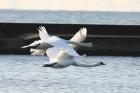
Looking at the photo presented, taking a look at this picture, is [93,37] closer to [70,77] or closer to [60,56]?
[70,77]

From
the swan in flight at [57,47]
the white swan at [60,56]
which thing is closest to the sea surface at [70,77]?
the white swan at [60,56]

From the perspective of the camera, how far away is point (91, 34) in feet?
162

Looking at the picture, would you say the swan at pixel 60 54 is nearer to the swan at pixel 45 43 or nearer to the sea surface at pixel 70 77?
the swan at pixel 45 43

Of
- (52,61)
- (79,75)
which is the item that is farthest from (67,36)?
(52,61)

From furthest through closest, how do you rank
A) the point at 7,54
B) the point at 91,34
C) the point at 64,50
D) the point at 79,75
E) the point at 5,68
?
the point at 91,34
the point at 7,54
the point at 5,68
the point at 79,75
the point at 64,50

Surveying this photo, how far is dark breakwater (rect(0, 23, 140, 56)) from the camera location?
46031 mm

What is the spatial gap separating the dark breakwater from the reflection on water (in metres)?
0.48

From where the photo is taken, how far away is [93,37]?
47.4 m

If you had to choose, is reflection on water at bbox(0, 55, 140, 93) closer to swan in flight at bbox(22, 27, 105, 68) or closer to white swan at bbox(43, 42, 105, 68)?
white swan at bbox(43, 42, 105, 68)

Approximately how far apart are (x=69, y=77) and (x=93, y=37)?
10.4 m

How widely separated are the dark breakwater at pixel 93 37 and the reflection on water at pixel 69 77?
1.56 feet

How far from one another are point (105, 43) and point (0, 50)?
240 inches

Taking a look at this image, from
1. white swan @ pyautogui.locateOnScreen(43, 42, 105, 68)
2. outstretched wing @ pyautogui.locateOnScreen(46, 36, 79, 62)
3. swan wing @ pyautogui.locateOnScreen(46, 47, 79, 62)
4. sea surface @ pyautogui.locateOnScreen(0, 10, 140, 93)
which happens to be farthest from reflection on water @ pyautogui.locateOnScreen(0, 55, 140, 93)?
swan wing @ pyautogui.locateOnScreen(46, 47, 79, 62)

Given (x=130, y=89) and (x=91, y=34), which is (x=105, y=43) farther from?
(x=130, y=89)
